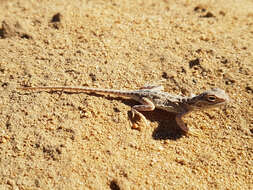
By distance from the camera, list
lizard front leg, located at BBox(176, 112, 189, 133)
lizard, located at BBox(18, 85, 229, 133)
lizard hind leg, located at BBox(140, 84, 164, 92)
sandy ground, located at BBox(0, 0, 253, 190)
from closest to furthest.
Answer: sandy ground, located at BBox(0, 0, 253, 190)
lizard, located at BBox(18, 85, 229, 133)
lizard front leg, located at BBox(176, 112, 189, 133)
lizard hind leg, located at BBox(140, 84, 164, 92)

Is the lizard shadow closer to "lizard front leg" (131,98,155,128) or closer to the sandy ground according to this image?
the sandy ground

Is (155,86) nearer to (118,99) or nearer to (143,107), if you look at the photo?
(143,107)

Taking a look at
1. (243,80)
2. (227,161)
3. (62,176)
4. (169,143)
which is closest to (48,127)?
(62,176)

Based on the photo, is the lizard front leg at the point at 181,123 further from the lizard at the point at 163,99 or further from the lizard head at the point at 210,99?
the lizard head at the point at 210,99

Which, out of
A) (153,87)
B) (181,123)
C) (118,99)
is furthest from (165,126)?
(118,99)

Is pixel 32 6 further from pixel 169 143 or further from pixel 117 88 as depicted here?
pixel 169 143

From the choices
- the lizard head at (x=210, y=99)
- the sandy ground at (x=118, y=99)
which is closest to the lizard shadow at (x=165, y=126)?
the sandy ground at (x=118, y=99)

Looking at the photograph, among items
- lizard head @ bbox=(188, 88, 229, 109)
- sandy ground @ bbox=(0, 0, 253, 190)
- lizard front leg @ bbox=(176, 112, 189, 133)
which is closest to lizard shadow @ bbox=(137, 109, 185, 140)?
sandy ground @ bbox=(0, 0, 253, 190)
